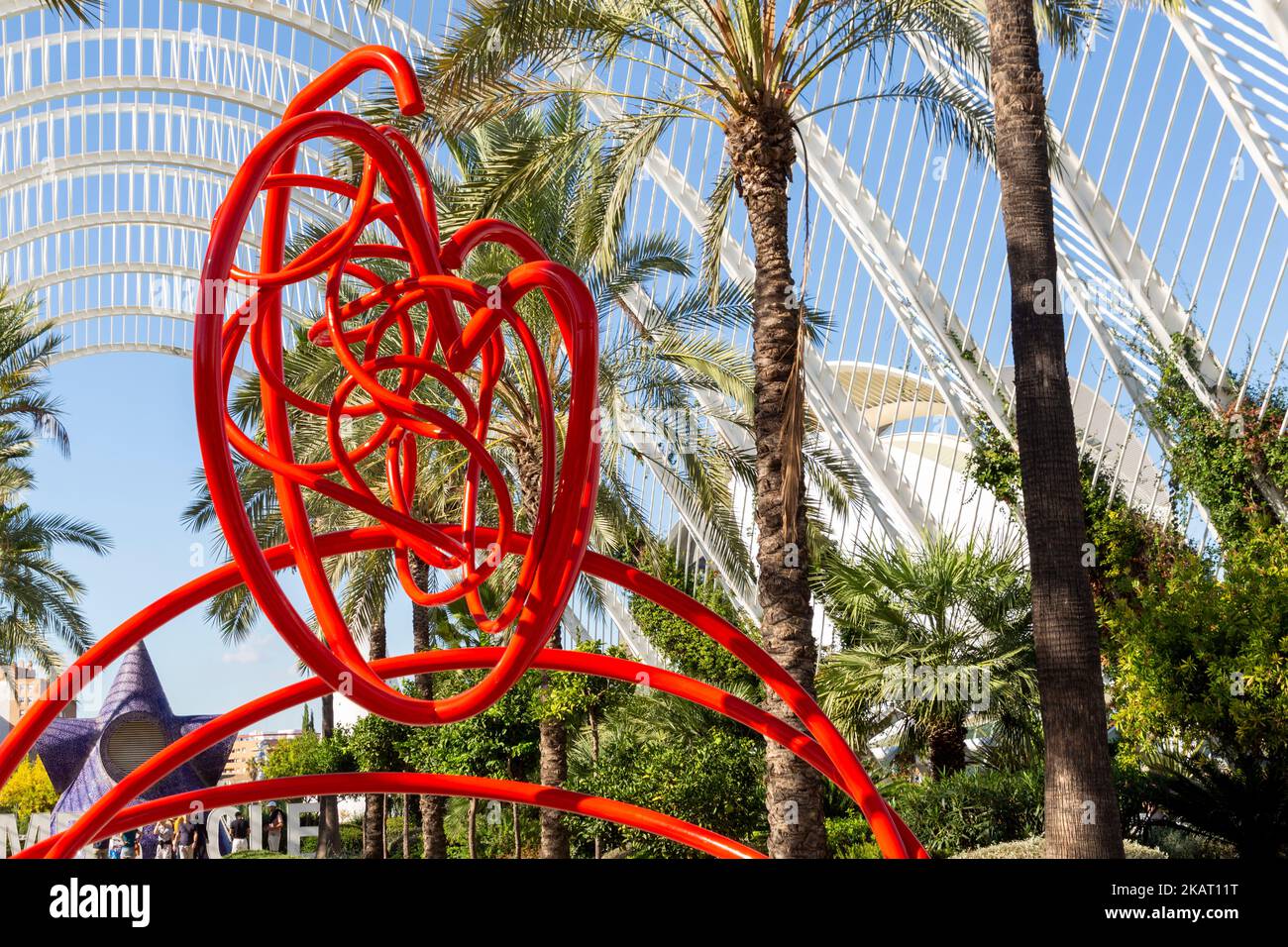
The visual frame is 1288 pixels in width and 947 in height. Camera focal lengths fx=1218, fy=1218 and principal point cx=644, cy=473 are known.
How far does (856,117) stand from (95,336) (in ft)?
107

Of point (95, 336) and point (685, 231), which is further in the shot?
Answer: point (95, 336)

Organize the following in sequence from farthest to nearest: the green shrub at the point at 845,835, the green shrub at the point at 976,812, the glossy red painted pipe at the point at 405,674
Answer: the green shrub at the point at 845,835
the green shrub at the point at 976,812
the glossy red painted pipe at the point at 405,674

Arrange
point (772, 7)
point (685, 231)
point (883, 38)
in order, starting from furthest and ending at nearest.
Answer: point (685, 231) → point (883, 38) → point (772, 7)

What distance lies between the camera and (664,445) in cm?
1694

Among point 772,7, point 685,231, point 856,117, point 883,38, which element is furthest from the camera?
point 685,231

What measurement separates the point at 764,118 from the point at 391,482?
5416 mm

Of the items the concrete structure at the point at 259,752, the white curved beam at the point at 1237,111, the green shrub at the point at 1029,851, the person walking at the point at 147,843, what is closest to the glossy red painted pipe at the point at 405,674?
the green shrub at the point at 1029,851

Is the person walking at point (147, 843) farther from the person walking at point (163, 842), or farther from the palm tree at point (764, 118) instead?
the palm tree at point (764, 118)

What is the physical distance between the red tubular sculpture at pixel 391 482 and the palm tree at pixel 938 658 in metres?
7.56

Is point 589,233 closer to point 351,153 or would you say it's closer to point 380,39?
point 351,153

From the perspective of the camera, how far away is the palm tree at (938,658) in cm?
1377

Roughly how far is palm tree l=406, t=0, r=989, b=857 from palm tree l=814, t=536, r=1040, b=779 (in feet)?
16.6

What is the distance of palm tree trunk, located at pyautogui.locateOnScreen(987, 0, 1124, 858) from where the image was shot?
294 inches
